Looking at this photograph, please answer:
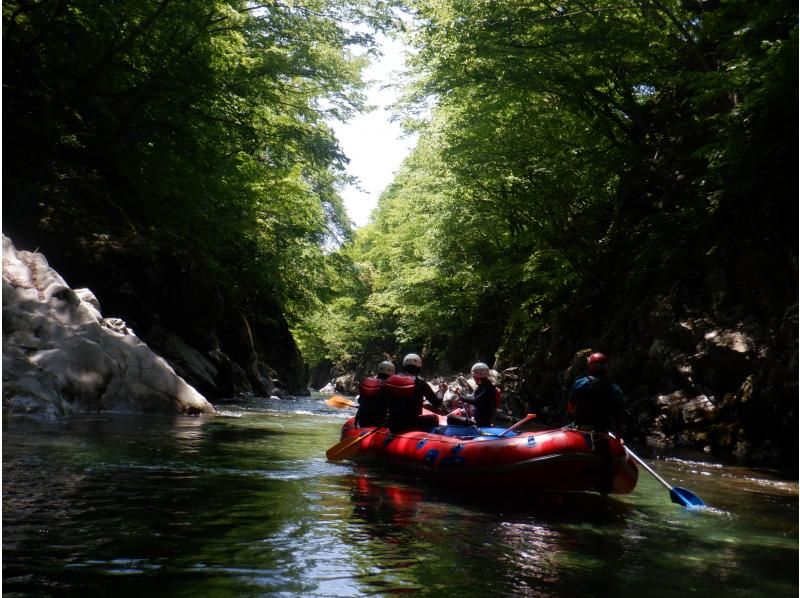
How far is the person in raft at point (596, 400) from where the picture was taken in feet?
23.2

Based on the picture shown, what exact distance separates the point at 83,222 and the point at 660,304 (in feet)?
40.4

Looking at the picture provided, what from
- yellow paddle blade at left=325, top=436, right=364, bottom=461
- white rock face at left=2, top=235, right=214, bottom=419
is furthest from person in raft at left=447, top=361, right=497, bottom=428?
white rock face at left=2, top=235, right=214, bottom=419

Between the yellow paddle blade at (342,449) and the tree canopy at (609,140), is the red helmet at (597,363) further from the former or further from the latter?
the tree canopy at (609,140)

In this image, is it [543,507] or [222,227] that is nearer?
[543,507]

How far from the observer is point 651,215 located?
15992 millimetres

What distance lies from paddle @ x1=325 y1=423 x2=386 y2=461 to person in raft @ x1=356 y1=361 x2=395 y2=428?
492 mm

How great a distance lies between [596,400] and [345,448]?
3.14m

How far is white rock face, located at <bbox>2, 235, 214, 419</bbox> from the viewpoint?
10.2 m

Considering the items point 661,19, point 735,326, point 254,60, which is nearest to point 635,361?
point 735,326

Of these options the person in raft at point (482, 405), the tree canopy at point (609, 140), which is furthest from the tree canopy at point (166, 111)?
the person in raft at point (482, 405)

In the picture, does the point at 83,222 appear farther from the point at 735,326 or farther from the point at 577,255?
the point at 735,326

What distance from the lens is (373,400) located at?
966 centimetres

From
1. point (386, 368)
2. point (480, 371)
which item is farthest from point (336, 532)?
point (386, 368)

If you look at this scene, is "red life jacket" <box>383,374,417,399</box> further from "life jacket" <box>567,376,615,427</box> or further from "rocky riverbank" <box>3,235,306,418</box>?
"rocky riverbank" <box>3,235,306,418</box>
